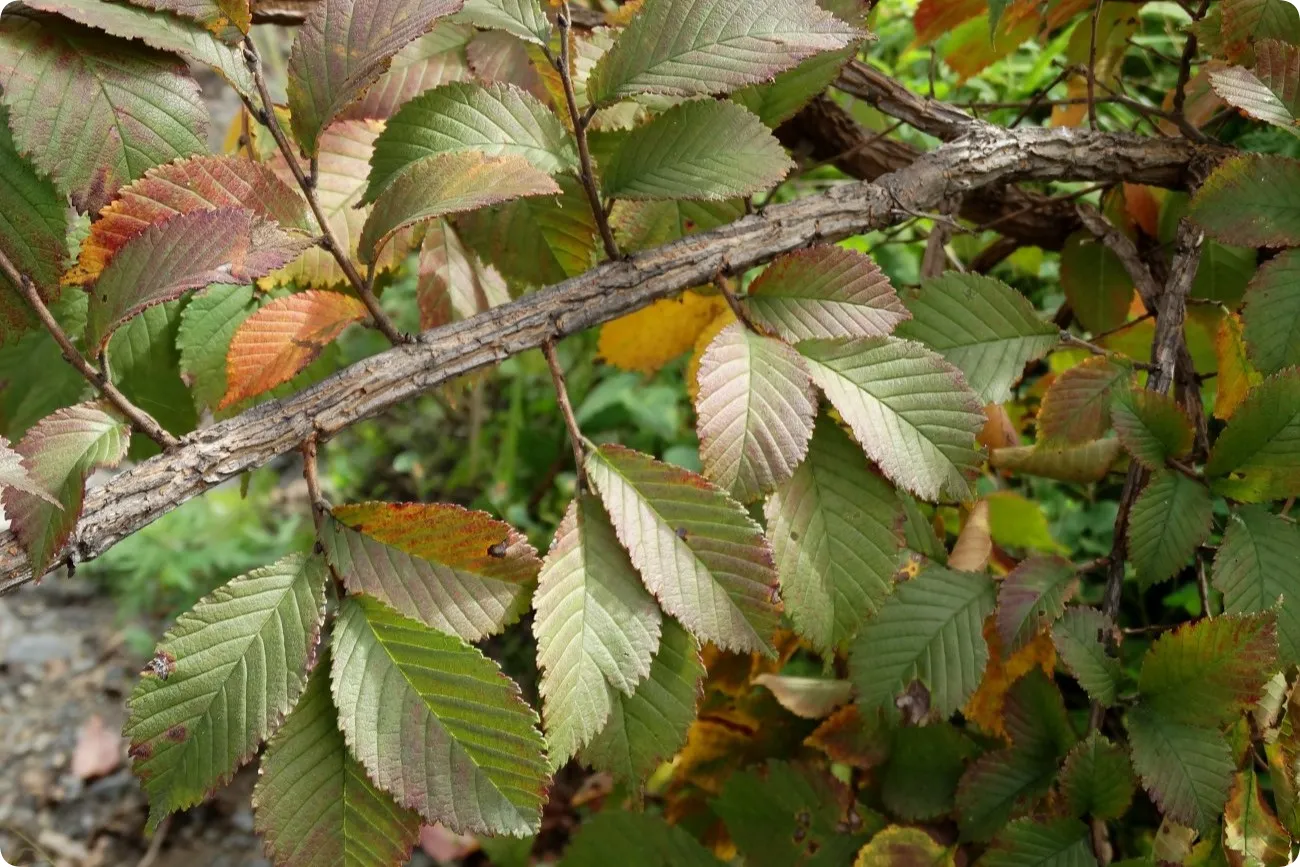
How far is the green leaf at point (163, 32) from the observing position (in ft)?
2.10

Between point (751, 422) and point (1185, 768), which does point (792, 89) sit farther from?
point (1185, 768)

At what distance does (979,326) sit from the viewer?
89 centimetres

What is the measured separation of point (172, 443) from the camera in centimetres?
65

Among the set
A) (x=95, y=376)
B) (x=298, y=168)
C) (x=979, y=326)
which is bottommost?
(x=979, y=326)

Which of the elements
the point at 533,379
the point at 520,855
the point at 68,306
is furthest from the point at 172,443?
the point at 533,379

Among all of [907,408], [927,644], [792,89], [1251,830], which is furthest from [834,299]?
[1251,830]

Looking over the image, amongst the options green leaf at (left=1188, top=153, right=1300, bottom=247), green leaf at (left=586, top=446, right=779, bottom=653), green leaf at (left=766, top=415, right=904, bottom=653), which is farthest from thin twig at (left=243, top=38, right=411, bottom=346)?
green leaf at (left=1188, top=153, right=1300, bottom=247)

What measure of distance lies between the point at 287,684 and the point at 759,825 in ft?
1.90

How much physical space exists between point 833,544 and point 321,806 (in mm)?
417

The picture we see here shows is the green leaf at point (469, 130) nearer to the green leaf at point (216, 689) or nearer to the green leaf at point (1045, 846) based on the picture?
the green leaf at point (216, 689)

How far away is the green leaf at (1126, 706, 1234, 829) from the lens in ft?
2.43

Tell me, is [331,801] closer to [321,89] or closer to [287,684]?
[287,684]

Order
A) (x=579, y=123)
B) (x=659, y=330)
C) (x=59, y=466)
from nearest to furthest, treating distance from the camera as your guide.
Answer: (x=59, y=466), (x=579, y=123), (x=659, y=330)

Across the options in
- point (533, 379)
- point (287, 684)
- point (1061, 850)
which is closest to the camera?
point (287, 684)
